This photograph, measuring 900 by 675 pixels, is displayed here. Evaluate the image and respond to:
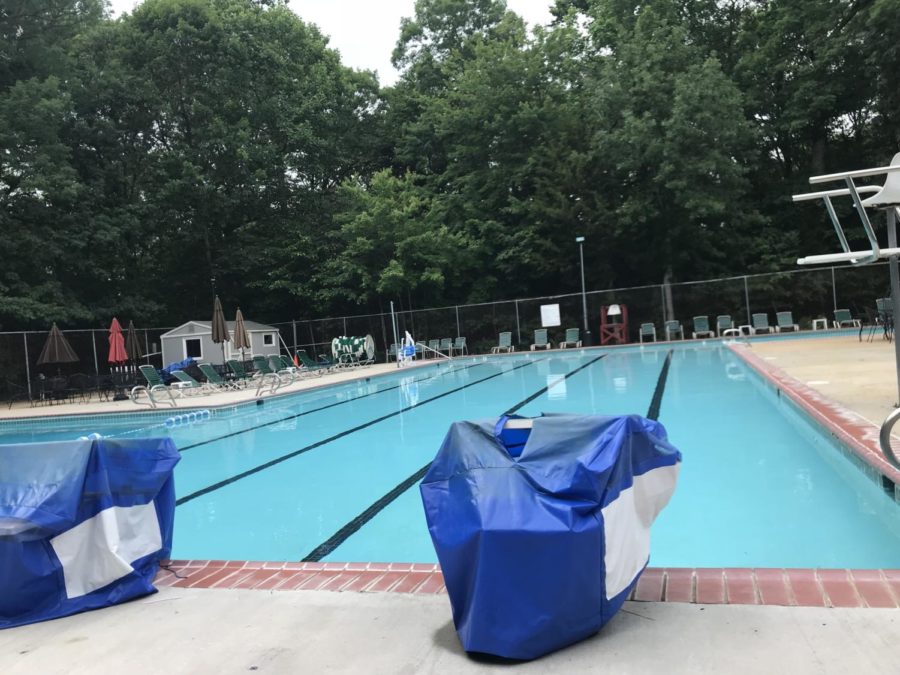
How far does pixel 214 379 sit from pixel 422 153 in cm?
2047

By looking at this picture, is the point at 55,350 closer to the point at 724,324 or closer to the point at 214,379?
the point at 214,379

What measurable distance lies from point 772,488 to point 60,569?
5.15 m

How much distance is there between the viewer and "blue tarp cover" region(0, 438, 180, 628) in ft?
10.1

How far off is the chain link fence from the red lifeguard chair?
0.58 m

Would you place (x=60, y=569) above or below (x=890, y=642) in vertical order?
above

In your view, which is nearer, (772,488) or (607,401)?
(772,488)

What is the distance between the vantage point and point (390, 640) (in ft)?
8.68

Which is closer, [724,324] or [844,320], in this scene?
[844,320]

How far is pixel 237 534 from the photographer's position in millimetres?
5254

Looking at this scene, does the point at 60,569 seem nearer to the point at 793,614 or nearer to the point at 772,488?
the point at 793,614

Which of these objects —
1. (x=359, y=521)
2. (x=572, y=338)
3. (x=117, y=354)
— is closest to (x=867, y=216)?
(x=359, y=521)

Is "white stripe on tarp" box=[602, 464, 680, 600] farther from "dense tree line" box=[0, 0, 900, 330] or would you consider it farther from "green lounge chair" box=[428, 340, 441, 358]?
"dense tree line" box=[0, 0, 900, 330]

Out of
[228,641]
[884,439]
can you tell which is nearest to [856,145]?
[884,439]

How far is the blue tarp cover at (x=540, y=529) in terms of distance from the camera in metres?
2.34
